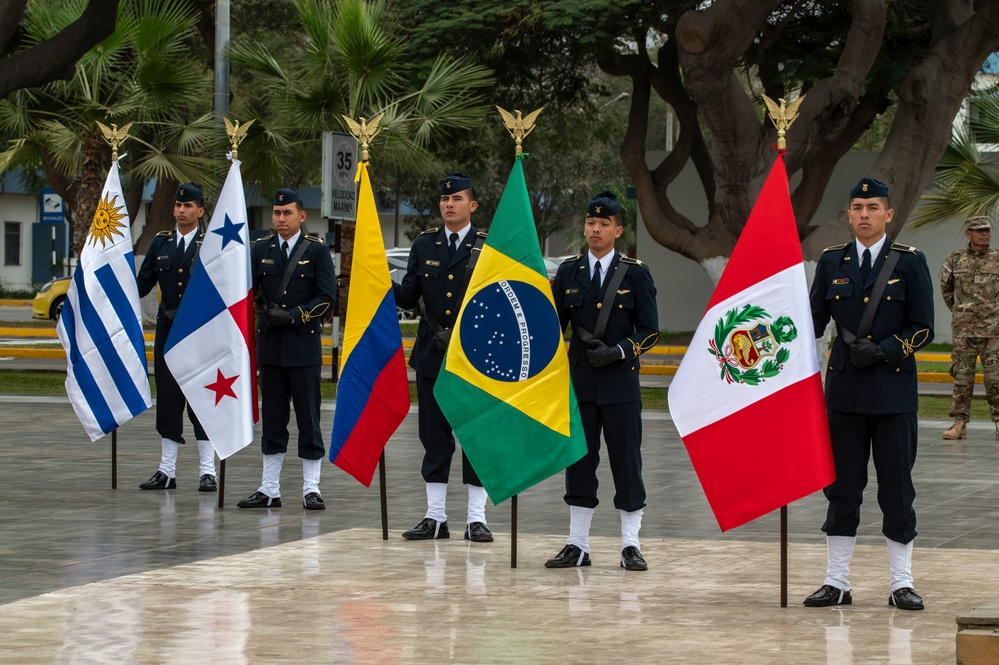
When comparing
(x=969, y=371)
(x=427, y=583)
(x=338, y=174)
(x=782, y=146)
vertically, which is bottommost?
(x=427, y=583)

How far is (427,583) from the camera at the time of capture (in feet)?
25.2

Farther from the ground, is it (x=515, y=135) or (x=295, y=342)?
(x=515, y=135)

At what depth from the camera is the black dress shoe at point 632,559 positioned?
8.11 m

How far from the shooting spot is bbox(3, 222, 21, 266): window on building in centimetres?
5212

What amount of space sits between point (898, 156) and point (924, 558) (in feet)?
42.4

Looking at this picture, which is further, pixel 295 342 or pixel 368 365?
pixel 295 342

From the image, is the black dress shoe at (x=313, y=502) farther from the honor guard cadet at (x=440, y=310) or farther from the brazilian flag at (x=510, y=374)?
the brazilian flag at (x=510, y=374)

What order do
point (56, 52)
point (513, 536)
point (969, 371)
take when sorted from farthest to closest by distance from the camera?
point (56, 52) < point (969, 371) < point (513, 536)

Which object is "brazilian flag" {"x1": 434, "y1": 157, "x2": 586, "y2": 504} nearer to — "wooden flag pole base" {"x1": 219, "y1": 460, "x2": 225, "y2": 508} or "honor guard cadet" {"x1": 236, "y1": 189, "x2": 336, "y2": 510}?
"honor guard cadet" {"x1": 236, "y1": 189, "x2": 336, "y2": 510}

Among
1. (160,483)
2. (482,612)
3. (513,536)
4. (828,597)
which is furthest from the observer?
(160,483)

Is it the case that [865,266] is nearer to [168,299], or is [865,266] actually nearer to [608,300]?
[608,300]

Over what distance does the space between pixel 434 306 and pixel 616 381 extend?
4.68ft

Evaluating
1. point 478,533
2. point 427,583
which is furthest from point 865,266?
point 478,533

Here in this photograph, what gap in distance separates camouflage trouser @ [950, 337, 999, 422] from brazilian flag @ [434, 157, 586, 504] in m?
7.64
